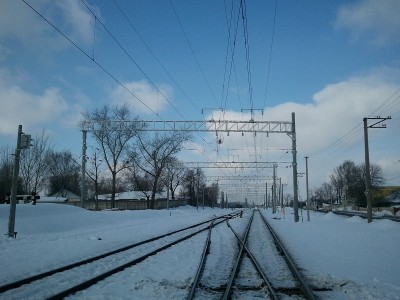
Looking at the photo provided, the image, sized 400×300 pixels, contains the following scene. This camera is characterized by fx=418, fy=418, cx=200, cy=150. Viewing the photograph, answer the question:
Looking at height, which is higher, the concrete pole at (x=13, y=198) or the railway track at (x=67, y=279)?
the concrete pole at (x=13, y=198)

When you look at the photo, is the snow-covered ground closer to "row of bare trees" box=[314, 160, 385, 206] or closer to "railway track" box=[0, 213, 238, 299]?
"railway track" box=[0, 213, 238, 299]

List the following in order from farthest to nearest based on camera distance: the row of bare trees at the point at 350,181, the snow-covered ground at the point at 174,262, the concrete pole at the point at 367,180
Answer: the row of bare trees at the point at 350,181 → the concrete pole at the point at 367,180 → the snow-covered ground at the point at 174,262

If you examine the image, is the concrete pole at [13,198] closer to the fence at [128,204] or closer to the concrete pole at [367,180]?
the concrete pole at [367,180]

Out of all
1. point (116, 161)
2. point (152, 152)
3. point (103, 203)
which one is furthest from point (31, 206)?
point (103, 203)

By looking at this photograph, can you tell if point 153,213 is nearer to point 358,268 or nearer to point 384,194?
point 358,268

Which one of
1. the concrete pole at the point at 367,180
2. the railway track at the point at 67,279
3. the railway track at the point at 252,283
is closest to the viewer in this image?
the railway track at the point at 67,279

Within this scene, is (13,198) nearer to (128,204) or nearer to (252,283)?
(252,283)

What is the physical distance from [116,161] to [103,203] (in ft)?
106

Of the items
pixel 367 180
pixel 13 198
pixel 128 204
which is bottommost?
pixel 128 204

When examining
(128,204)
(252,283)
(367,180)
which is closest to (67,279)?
(252,283)

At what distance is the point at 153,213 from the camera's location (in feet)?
162

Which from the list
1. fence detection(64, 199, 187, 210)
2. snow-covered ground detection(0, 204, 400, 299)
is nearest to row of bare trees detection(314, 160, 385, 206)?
fence detection(64, 199, 187, 210)

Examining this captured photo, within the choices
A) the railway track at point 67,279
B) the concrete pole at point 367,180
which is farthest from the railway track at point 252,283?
the concrete pole at point 367,180

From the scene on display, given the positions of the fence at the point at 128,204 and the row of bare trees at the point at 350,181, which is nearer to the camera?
the fence at the point at 128,204
